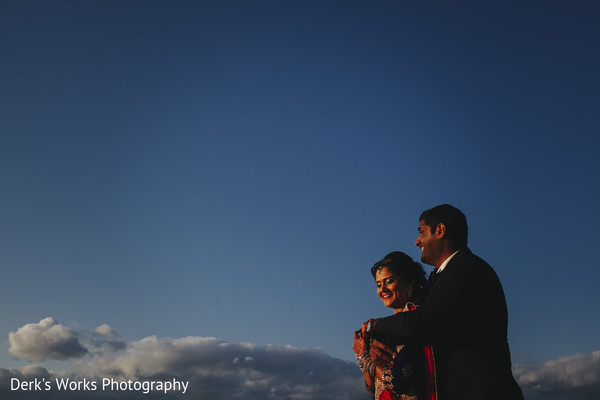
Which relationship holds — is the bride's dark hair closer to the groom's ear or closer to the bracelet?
the groom's ear

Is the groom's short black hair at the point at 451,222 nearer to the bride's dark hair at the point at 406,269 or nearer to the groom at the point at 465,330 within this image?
the groom at the point at 465,330

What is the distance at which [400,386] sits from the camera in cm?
466

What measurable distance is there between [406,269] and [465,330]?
187cm

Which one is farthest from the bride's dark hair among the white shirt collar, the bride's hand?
the bride's hand

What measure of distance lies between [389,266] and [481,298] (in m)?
1.84

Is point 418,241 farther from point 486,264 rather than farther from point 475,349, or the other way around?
point 475,349

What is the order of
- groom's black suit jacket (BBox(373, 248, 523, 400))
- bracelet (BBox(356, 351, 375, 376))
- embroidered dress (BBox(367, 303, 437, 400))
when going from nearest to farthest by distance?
groom's black suit jacket (BBox(373, 248, 523, 400)), embroidered dress (BBox(367, 303, 437, 400)), bracelet (BBox(356, 351, 375, 376))

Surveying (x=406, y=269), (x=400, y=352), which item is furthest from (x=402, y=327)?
(x=406, y=269)

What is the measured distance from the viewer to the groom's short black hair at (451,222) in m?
5.35

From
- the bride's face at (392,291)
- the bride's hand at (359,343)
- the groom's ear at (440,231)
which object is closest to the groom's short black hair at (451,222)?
the groom's ear at (440,231)

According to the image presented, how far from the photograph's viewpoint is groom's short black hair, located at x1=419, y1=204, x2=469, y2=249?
5352 mm

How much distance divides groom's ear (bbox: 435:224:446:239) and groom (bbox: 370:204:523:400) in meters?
0.51

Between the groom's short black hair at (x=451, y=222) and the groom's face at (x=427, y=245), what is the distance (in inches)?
2.7

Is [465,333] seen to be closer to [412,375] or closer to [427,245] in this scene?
[412,375]
